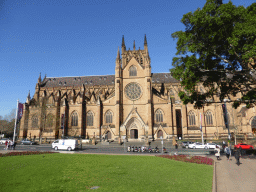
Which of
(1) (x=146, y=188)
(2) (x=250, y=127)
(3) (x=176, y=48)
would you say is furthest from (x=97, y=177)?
(2) (x=250, y=127)

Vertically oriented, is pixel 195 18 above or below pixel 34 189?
above

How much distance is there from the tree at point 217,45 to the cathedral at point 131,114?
2508 cm

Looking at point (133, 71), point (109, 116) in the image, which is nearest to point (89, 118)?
point (109, 116)

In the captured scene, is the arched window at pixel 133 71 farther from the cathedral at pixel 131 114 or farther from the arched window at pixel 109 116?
the arched window at pixel 109 116

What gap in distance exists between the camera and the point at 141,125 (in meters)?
43.2

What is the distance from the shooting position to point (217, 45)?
16.7 meters

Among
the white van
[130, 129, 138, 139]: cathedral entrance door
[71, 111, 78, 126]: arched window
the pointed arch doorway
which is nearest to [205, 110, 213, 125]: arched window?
the pointed arch doorway

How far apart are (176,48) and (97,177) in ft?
47.9

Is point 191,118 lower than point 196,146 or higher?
higher

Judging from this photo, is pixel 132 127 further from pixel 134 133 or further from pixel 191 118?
pixel 191 118

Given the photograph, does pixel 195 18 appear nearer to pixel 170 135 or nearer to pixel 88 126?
pixel 170 135

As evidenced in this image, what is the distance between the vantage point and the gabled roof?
193 feet

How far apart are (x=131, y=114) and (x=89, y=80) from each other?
1028 inches

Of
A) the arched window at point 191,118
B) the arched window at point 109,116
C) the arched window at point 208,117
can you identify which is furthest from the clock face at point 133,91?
the arched window at point 208,117
